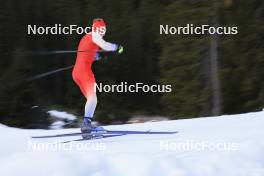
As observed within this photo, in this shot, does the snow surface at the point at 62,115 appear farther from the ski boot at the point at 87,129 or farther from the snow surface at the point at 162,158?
the snow surface at the point at 162,158

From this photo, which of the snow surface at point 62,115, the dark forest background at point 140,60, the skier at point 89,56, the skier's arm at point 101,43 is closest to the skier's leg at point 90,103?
the skier at point 89,56

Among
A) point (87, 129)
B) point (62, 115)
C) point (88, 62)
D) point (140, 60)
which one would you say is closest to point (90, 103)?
point (87, 129)

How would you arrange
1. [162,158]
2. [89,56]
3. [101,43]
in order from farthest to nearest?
[89,56], [101,43], [162,158]

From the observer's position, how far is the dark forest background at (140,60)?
1761cm

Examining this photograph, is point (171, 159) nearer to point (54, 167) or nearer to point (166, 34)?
point (54, 167)

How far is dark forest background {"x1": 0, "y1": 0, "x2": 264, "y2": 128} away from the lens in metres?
17.6

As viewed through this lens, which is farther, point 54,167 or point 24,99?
point 24,99

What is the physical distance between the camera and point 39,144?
7723 millimetres

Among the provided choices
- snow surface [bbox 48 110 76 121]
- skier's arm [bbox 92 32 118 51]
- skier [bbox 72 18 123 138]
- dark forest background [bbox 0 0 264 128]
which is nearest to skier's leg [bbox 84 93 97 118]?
skier [bbox 72 18 123 138]

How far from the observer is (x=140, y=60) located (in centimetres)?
2119

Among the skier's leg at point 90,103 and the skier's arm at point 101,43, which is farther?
the skier's leg at point 90,103

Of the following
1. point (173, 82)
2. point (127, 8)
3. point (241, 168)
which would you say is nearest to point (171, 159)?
point (241, 168)

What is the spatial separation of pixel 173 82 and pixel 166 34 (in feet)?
5.75

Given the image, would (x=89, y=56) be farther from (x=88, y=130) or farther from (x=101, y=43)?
(x=88, y=130)
